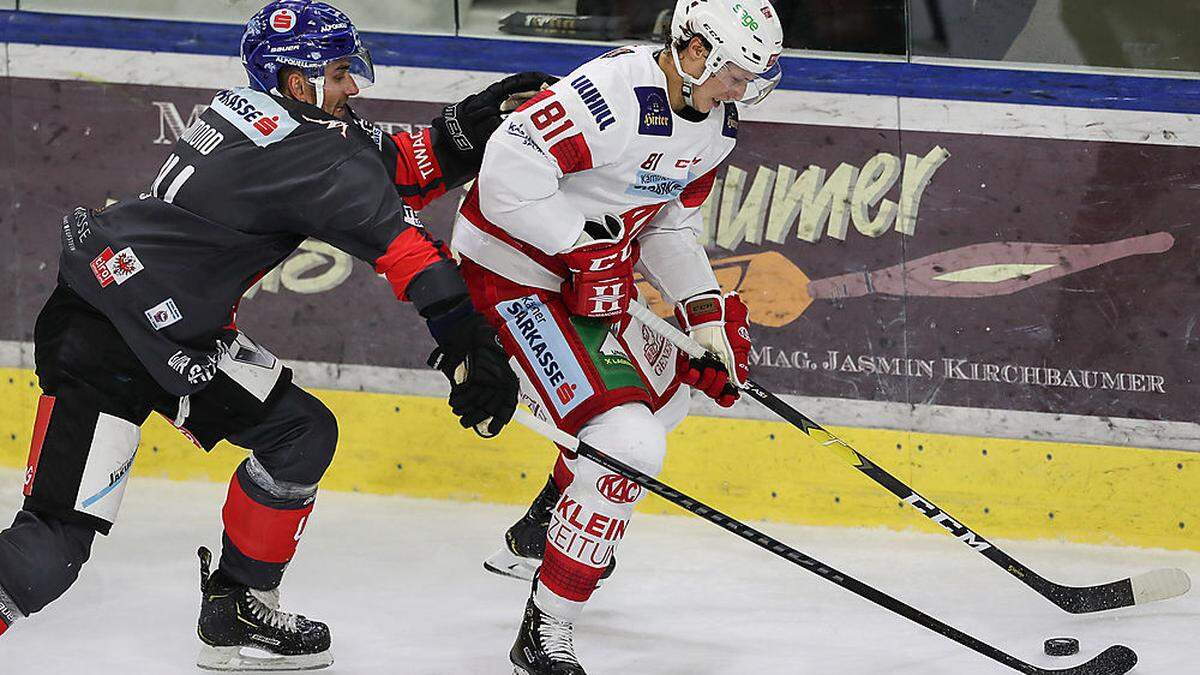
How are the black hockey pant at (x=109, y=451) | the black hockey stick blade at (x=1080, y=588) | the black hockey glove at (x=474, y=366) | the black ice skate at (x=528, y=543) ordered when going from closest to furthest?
the black hockey glove at (x=474, y=366) < the black hockey pant at (x=109, y=451) < the black hockey stick blade at (x=1080, y=588) < the black ice skate at (x=528, y=543)

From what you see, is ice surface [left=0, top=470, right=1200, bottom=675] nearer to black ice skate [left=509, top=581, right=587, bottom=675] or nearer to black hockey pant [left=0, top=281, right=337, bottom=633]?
black ice skate [left=509, top=581, right=587, bottom=675]

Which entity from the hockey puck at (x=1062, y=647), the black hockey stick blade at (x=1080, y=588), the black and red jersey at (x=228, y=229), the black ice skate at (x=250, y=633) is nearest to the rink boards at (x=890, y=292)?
the black hockey stick blade at (x=1080, y=588)

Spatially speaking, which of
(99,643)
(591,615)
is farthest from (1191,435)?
(99,643)

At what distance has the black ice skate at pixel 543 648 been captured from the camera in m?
3.09

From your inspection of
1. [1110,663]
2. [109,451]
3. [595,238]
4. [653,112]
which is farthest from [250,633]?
[1110,663]

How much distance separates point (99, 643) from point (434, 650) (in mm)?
696

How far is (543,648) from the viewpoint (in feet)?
10.2

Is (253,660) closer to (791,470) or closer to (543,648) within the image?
(543,648)

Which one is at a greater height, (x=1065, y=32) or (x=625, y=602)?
(x=1065, y=32)

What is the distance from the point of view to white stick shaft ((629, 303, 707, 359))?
3316 millimetres

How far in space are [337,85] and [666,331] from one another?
2.66ft

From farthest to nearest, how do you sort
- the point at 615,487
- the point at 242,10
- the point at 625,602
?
1. the point at 242,10
2. the point at 625,602
3. the point at 615,487

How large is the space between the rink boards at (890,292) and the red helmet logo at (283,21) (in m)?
1.39

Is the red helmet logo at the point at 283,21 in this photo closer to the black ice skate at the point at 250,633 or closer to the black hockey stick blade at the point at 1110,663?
the black ice skate at the point at 250,633
